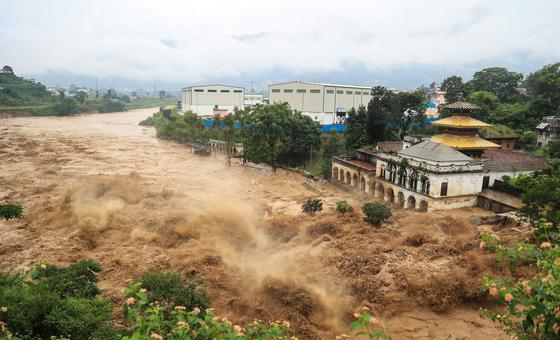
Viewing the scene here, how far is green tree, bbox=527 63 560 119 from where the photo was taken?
50969 mm

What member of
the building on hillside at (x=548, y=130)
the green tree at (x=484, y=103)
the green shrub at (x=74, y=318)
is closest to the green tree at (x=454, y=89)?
the green tree at (x=484, y=103)

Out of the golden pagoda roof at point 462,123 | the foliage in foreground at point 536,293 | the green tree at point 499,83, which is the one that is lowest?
the foliage in foreground at point 536,293

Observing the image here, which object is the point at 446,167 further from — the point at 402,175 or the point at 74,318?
the point at 74,318

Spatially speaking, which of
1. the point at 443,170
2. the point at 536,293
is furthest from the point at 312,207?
the point at 536,293

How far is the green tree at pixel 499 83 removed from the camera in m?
65.9

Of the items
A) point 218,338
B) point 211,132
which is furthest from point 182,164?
point 218,338

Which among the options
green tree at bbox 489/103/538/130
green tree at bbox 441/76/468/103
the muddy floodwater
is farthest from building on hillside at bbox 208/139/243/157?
green tree at bbox 489/103/538/130

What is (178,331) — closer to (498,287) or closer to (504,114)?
(498,287)

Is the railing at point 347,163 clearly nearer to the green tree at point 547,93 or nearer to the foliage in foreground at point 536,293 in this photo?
the green tree at point 547,93

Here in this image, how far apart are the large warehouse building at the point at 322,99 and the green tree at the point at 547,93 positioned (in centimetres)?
2818

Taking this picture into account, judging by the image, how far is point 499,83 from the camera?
67625mm

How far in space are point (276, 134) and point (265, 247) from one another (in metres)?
22.5

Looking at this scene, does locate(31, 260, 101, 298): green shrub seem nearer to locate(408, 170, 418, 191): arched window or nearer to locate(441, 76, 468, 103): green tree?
locate(408, 170, 418, 191): arched window

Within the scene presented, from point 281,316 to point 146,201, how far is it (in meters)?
19.8
